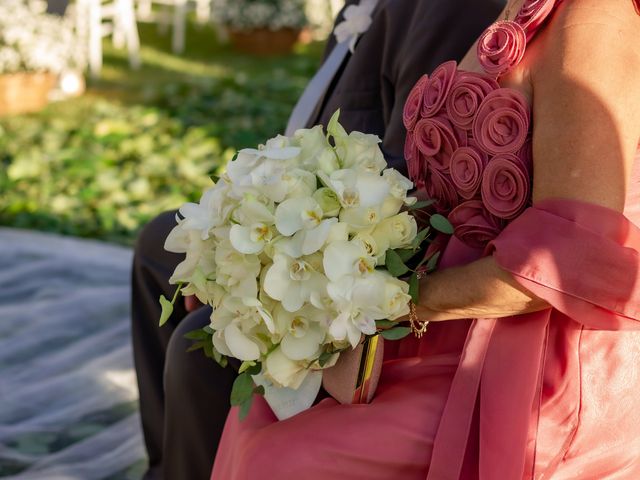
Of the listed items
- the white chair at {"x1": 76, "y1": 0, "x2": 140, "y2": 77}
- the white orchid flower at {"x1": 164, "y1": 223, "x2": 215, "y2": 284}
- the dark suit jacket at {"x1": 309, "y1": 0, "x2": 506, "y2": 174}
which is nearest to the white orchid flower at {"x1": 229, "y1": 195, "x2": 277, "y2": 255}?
the white orchid flower at {"x1": 164, "y1": 223, "x2": 215, "y2": 284}

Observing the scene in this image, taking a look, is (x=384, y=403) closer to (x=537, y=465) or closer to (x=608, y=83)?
(x=537, y=465)

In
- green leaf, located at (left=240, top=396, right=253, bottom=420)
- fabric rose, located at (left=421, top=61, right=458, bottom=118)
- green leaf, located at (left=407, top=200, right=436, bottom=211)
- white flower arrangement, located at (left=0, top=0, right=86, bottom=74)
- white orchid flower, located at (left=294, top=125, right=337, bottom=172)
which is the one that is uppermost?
fabric rose, located at (left=421, top=61, right=458, bottom=118)

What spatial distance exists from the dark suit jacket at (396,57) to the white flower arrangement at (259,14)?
7937mm

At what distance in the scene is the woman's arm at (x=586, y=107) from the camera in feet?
5.32

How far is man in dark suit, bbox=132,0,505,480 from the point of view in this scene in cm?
226

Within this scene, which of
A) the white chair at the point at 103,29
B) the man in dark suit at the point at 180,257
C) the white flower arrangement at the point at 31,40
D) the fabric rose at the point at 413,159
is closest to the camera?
the fabric rose at the point at 413,159

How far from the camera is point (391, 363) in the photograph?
74.8 inches

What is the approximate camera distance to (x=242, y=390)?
5.81ft

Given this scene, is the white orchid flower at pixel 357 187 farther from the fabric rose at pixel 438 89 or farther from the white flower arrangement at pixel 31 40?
the white flower arrangement at pixel 31 40

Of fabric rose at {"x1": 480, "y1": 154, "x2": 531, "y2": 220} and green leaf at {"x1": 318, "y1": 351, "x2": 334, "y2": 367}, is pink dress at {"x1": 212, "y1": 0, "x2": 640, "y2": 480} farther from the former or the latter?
green leaf at {"x1": 318, "y1": 351, "x2": 334, "y2": 367}

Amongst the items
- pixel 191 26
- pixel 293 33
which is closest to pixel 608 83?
pixel 293 33

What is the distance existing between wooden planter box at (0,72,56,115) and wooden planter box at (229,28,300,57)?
3272mm

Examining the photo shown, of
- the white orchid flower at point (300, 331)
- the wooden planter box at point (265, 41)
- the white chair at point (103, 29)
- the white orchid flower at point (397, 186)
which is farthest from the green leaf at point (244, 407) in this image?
the wooden planter box at point (265, 41)

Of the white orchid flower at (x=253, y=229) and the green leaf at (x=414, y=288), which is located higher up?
the white orchid flower at (x=253, y=229)
